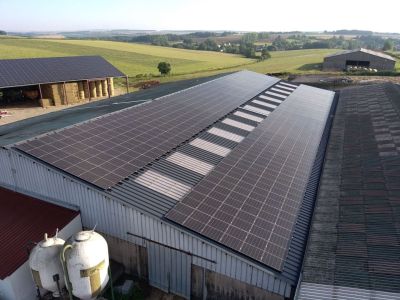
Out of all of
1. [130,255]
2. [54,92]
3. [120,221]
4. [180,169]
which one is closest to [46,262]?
[120,221]

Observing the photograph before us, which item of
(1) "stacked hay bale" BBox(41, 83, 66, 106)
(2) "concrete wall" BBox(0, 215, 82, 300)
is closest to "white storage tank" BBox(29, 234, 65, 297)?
(2) "concrete wall" BBox(0, 215, 82, 300)

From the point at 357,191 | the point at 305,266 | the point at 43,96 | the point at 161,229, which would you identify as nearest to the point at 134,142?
the point at 161,229

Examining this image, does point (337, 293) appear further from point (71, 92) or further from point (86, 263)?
point (71, 92)

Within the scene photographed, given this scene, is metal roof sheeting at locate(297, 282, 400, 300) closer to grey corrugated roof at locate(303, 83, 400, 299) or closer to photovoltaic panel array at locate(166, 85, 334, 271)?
grey corrugated roof at locate(303, 83, 400, 299)

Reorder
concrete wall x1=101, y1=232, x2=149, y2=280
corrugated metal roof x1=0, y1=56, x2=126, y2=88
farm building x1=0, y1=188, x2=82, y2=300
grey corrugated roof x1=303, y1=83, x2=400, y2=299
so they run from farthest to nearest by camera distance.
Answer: corrugated metal roof x1=0, y1=56, x2=126, y2=88
concrete wall x1=101, y1=232, x2=149, y2=280
farm building x1=0, y1=188, x2=82, y2=300
grey corrugated roof x1=303, y1=83, x2=400, y2=299

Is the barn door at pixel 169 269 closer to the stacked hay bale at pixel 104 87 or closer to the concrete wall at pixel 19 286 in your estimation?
the concrete wall at pixel 19 286

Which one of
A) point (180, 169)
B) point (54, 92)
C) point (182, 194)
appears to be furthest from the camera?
point (54, 92)

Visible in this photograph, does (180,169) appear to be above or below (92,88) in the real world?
above
